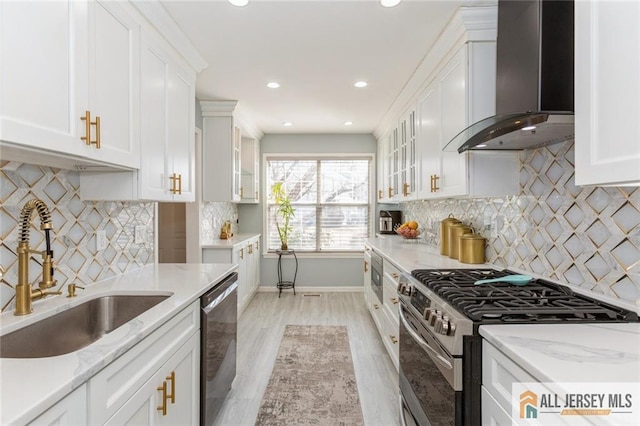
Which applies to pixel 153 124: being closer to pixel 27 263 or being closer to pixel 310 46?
pixel 27 263

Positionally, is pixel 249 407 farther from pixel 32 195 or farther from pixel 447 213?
pixel 447 213

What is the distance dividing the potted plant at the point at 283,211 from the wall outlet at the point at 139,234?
3.13 m

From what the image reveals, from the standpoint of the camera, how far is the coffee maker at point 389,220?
17.1ft

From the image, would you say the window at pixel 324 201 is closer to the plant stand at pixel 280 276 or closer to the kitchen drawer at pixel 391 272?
the plant stand at pixel 280 276

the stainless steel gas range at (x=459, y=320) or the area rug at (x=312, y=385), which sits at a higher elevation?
the stainless steel gas range at (x=459, y=320)

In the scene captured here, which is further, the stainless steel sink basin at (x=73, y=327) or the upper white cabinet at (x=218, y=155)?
the upper white cabinet at (x=218, y=155)

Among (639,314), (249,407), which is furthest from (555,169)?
(249,407)

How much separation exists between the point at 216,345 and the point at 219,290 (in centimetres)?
32

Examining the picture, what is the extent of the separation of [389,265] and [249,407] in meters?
1.53

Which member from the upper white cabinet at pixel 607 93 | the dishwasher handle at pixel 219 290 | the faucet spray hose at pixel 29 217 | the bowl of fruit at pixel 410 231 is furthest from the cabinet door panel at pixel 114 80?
the bowl of fruit at pixel 410 231

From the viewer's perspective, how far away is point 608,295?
4.75 feet

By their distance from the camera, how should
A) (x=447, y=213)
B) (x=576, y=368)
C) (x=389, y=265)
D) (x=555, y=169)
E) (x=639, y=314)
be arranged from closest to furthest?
(x=576, y=368), (x=639, y=314), (x=555, y=169), (x=389, y=265), (x=447, y=213)

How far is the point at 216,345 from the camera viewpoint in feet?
6.83

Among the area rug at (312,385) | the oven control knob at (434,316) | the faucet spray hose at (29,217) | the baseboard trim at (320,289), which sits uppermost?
the faucet spray hose at (29,217)
